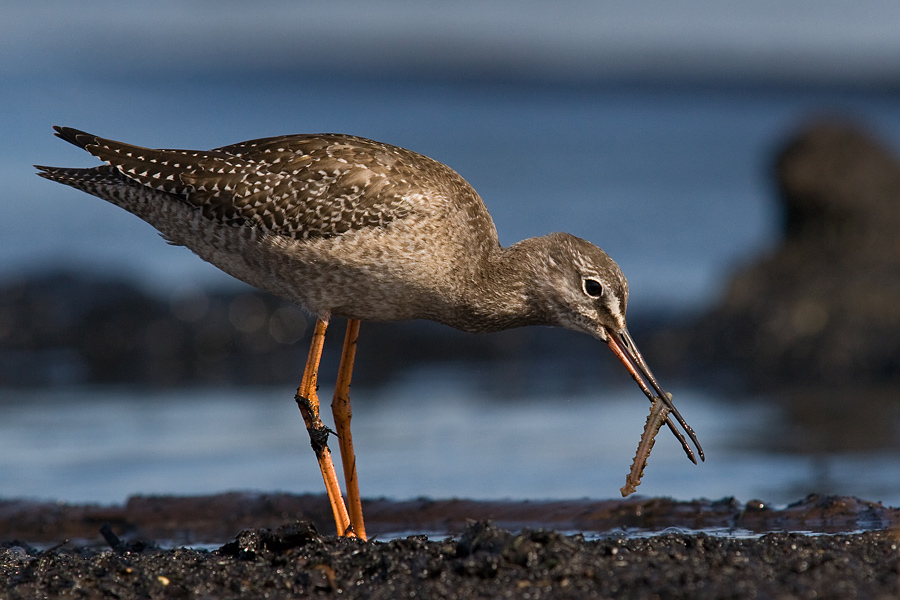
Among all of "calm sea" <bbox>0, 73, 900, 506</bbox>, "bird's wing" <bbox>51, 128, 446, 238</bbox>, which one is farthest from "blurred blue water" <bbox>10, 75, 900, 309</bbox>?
"bird's wing" <bbox>51, 128, 446, 238</bbox>

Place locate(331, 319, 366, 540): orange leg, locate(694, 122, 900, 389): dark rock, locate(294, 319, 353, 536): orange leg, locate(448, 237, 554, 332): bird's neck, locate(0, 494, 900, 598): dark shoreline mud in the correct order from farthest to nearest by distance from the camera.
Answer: locate(694, 122, 900, 389): dark rock
locate(331, 319, 366, 540): orange leg
locate(448, 237, 554, 332): bird's neck
locate(294, 319, 353, 536): orange leg
locate(0, 494, 900, 598): dark shoreline mud

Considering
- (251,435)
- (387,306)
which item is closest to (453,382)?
(251,435)

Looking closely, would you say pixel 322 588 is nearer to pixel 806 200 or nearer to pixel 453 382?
pixel 453 382

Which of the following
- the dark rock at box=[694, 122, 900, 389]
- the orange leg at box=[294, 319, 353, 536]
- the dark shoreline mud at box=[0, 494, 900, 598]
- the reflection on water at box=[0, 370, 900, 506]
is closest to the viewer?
the dark shoreline mud at box=[0, 494, 900, 598]

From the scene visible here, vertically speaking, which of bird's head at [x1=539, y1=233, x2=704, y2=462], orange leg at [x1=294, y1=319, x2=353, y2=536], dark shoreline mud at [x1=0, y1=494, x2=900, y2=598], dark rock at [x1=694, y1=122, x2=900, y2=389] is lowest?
dark shoreline mud at [x1=0, y1=494, x2=900, y2=598]

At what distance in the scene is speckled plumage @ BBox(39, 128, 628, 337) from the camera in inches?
284

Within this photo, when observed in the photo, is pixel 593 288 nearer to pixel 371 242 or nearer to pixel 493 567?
pixel 371 242

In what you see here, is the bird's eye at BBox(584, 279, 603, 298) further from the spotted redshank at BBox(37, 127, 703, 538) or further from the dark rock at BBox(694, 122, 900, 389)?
the dark rock at BBox(694, 122, 900, 389)

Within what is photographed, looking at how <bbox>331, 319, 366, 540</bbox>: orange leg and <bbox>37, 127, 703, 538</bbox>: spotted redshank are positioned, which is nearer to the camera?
<bbox>37, 127, 703, 538</bbox>: spotted redshank

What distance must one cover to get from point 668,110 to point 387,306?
4286 cm

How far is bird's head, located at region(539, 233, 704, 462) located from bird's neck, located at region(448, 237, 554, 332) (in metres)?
0.11

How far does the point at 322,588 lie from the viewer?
203 inches

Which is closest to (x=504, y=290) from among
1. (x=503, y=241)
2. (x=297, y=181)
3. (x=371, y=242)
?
(x=371, y=242)

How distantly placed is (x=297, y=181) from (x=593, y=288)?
2135 mm
